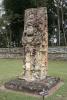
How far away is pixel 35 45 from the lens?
31.4ft

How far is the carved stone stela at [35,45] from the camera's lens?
949 centimetres

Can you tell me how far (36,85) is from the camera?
8688mm

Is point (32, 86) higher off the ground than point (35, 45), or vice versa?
point (35, 45)

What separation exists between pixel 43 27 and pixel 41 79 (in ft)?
6.45

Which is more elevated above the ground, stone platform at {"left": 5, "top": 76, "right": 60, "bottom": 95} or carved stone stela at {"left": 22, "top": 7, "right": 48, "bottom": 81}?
carved stone stela at {"left": 22, "top": 7, "right": 48, "bottom": 81}

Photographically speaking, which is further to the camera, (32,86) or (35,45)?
(35,45)

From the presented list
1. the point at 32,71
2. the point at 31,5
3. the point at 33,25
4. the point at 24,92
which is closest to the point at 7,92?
the point at 24,92

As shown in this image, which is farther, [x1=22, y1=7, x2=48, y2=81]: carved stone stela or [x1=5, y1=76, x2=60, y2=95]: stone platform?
[x1=22, y1=7, x2=48, y2=81]: carved stone stela

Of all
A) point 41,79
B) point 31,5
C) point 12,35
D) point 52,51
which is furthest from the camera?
point 12,35

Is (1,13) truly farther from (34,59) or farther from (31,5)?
(34,59)

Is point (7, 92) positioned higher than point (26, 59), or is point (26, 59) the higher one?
point (26, 59)

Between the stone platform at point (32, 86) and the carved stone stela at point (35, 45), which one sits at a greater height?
the carved stone stela at point (35, 45)

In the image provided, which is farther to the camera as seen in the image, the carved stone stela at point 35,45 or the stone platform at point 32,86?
the carved stone stela at point 35,45

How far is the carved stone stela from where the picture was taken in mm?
9492
